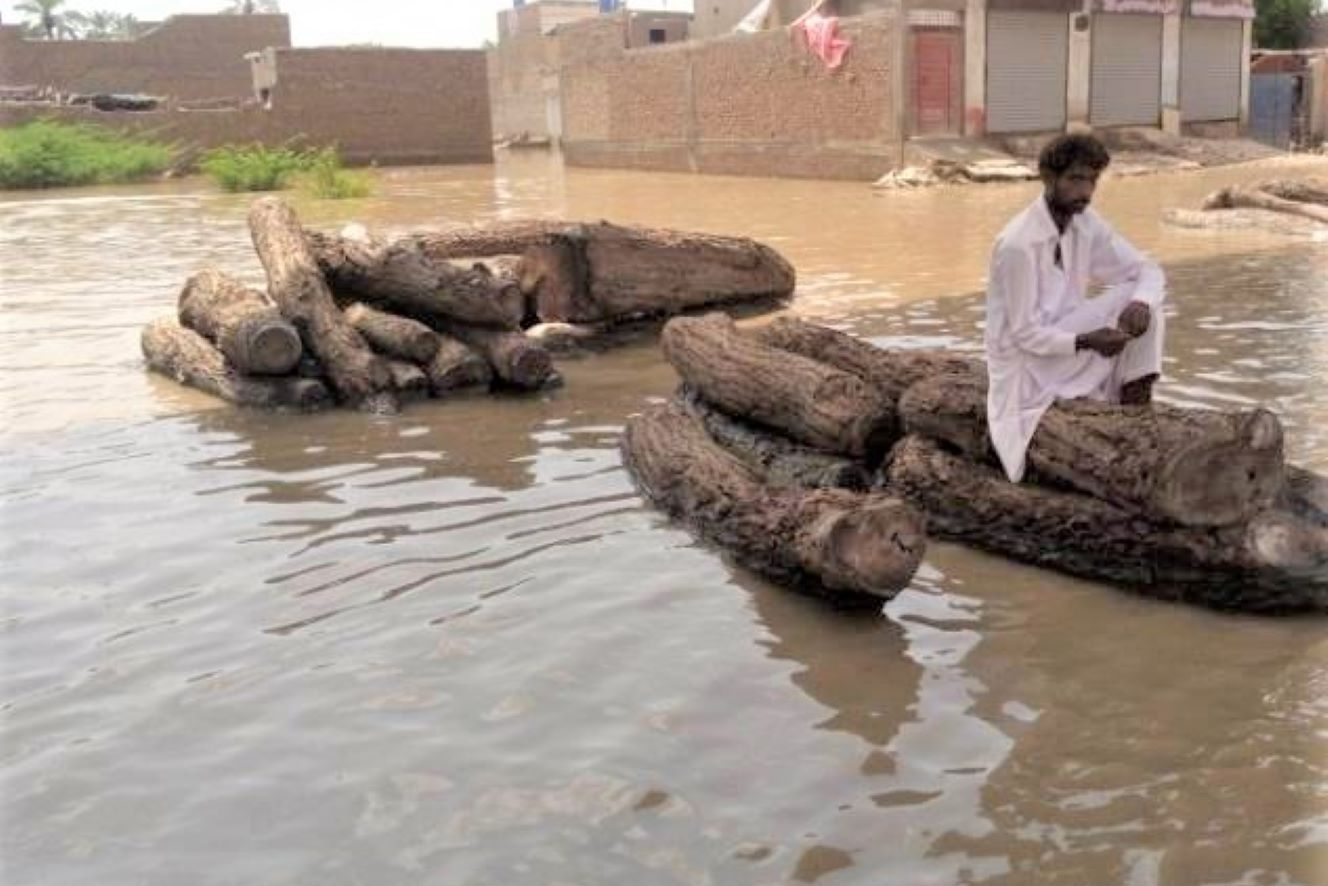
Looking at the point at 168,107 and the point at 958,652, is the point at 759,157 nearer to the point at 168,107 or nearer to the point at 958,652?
the point at 168,107

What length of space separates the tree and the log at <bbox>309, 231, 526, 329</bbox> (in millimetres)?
36158

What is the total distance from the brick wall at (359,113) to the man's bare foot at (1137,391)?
32.6 m

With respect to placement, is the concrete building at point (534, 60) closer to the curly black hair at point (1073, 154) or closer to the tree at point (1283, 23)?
the tree at point (1283, 23)

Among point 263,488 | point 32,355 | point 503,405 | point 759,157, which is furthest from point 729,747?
point 759,157

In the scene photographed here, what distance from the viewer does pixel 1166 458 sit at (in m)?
4.27

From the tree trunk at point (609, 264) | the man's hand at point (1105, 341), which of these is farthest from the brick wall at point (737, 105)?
the man's hand at point (1105, 341)

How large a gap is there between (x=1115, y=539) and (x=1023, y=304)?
956 millimetres

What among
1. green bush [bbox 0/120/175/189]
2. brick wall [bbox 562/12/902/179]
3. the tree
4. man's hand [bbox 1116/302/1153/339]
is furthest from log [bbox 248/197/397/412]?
the tree

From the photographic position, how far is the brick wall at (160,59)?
42.1 m

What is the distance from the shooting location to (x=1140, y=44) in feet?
93.9

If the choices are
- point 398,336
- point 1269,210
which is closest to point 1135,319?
point 398,336

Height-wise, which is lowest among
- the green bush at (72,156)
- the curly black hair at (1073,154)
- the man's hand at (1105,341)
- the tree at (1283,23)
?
the man's hand at (1105,341)

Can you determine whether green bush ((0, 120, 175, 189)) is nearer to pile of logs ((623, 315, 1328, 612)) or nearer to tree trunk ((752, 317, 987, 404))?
tree trunk ((752, 317, 987, 404))

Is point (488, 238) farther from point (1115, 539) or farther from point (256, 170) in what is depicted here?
point (256, 170)
